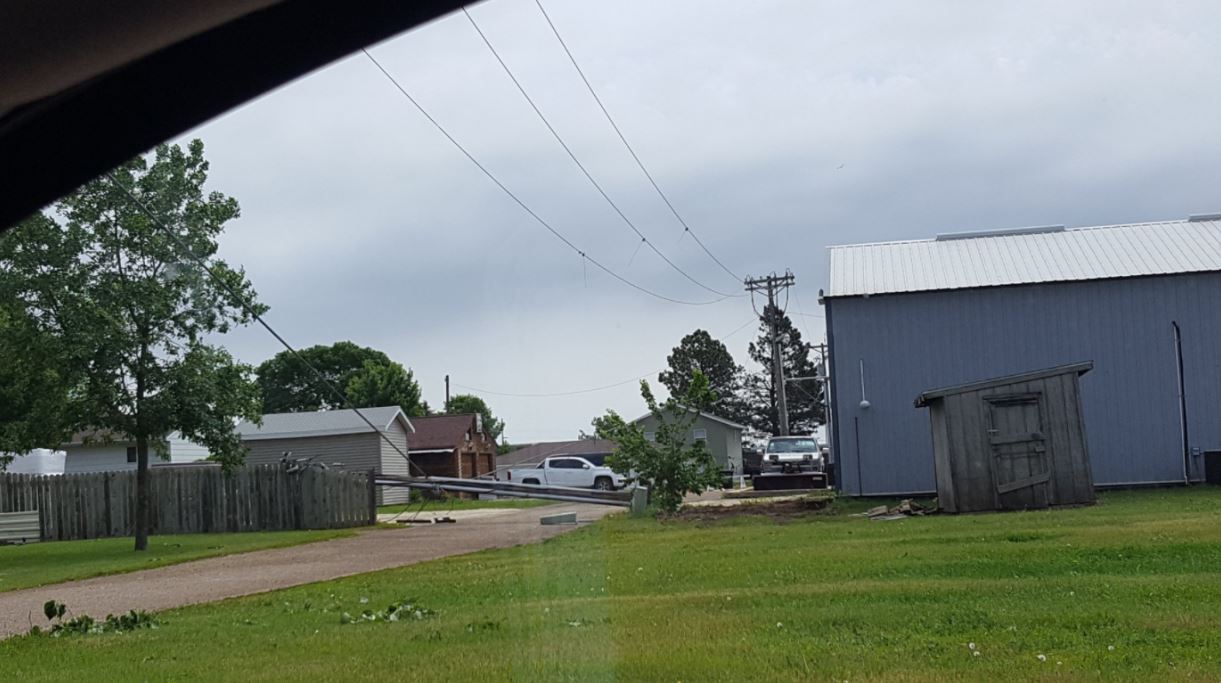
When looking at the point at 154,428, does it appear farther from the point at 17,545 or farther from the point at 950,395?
the point at 950,395

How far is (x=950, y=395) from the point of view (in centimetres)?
2252

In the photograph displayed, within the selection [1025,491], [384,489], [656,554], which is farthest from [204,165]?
[384,489]

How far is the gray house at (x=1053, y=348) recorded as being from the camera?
28.6 meters

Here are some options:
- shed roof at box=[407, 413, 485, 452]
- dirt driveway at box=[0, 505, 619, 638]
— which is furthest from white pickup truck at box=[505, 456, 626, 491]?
dirt driveway at box=[0, 505, 619, 638]

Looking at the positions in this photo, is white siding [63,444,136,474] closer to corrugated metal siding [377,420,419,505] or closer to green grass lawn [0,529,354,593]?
corrugated metal siding [377,420,419,505]

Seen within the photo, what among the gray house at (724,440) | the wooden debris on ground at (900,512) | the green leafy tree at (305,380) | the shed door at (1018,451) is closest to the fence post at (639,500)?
the wooden debris on ground at (900,512)

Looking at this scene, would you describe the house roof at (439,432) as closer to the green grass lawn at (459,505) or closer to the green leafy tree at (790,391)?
the green grass lawn at (459,505)

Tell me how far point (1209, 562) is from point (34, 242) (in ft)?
56.4

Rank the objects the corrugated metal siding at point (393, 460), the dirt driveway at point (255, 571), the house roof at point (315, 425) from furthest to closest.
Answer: the corrugated metal siding at point (393, 460), the house roof at point (315, 425), the dirt driveway at point (255, 571)

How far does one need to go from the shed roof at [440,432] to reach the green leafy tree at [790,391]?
2739cm

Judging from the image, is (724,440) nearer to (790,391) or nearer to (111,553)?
(790,391)

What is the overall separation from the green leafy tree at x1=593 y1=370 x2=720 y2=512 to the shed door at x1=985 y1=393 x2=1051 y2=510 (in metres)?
5.71

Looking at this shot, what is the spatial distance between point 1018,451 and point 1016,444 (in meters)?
0.13

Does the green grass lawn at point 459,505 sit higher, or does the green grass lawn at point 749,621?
the green grass lawn at point 749,621
